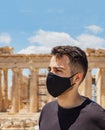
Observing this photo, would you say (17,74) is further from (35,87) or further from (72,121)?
(72,121)

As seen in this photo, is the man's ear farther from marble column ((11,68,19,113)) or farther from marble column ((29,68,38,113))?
marble column ((11,68,19,113))

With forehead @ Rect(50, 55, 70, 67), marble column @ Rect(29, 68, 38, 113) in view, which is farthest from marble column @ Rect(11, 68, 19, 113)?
forehead @ Rect(50, 55, 70, 67)

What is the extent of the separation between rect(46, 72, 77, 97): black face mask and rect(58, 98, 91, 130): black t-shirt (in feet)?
0.76

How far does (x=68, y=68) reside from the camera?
16.4ft

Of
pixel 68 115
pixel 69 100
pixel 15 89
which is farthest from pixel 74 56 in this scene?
pixel 15 89

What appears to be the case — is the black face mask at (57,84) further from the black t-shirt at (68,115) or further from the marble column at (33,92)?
the marble column at (33,92)

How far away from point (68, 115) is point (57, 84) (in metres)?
0.39

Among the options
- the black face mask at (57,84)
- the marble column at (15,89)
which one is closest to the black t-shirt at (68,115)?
the black face mask at (57,84)

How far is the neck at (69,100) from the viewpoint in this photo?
496 cm

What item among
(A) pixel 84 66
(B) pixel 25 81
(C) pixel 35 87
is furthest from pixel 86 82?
(A) pixel 84 66

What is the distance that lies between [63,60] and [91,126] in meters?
0.87

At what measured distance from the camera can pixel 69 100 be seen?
16.3ft

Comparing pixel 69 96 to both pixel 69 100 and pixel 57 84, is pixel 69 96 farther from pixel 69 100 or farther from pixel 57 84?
pixel 57 84

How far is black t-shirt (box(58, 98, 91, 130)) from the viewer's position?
4855 millimetres
